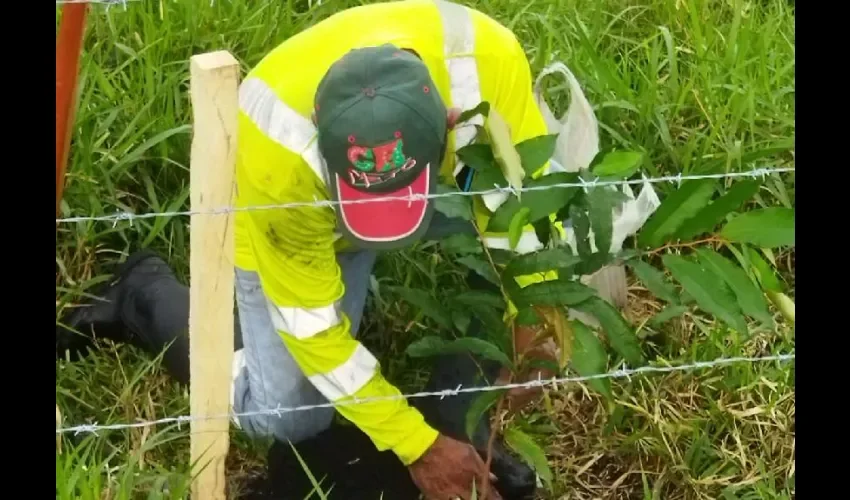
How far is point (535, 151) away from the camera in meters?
1.18

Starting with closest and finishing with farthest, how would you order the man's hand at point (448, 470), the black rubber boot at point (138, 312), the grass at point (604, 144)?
the man's hand at point (448, 470) → the grass at point (604, 144) → the black rubber boot at point (138, 312)

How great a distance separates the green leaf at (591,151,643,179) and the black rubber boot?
90 centimetres

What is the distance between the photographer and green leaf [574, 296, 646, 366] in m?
1.20

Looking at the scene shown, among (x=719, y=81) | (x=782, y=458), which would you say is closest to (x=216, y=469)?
(x=782, y=458)

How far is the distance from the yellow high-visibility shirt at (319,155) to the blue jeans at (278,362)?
0.37ft

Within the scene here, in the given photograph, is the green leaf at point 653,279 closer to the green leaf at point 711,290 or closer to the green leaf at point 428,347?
the green leaf at point 711,290

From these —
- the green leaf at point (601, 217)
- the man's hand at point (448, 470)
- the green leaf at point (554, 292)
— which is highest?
the green leaf at point (601, 217)

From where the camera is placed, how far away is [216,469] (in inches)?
55.2

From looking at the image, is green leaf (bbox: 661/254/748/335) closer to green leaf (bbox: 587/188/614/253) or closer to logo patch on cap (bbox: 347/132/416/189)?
green leaf (bbox: 587/188/614/253)

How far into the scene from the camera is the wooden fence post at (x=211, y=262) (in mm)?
1142

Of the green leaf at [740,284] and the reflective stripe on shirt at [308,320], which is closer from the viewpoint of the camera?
the green leaf at [740,284]

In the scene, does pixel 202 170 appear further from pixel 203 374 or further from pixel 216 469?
pixel 216 469

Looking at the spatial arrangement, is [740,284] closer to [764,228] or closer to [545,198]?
[764,228]

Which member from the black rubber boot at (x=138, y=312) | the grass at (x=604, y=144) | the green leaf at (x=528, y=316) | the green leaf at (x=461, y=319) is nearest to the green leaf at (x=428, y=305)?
the green leaf at (x=461, y=319)
